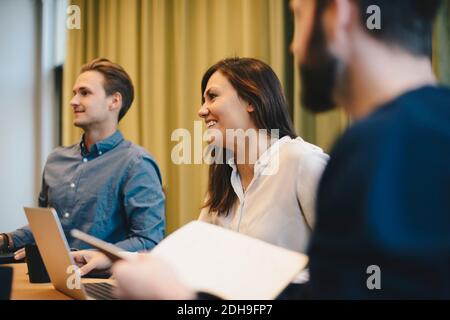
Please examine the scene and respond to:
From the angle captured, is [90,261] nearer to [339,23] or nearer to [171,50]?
[339,23]

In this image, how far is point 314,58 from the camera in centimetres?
71

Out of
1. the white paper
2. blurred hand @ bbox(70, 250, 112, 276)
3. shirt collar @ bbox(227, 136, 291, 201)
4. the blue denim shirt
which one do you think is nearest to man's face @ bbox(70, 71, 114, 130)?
the blue denim shirt

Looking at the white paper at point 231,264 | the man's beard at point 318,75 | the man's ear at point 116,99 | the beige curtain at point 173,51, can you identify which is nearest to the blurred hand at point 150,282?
the white paper at point 231,264

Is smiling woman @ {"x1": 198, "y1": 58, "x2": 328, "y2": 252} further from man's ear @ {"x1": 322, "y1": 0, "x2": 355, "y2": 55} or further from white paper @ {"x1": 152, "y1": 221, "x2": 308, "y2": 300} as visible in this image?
man's ear @ {"x1": 322, "y1": 0, "x2": 355, "y2": 55}

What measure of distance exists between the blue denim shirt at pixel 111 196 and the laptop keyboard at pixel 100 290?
56 centimetres

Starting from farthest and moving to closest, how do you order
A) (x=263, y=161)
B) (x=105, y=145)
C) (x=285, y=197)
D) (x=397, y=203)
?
1. (x=105, y=145)
2. (x=263, y=161)
3. (x=285, y=197)
4. (x=397, y=203)

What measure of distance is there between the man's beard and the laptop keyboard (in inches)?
22.4

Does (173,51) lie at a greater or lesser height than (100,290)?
greater

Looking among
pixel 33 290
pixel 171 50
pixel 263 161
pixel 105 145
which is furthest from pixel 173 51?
pixel 33 290

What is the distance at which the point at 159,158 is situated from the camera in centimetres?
312

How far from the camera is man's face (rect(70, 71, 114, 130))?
6.91 ft

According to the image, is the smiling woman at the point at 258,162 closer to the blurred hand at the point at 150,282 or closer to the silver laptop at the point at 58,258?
the silver laptop at the point at 58,258

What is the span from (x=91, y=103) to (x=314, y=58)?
156 cm

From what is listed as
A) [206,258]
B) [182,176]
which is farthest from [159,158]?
[206,258]
